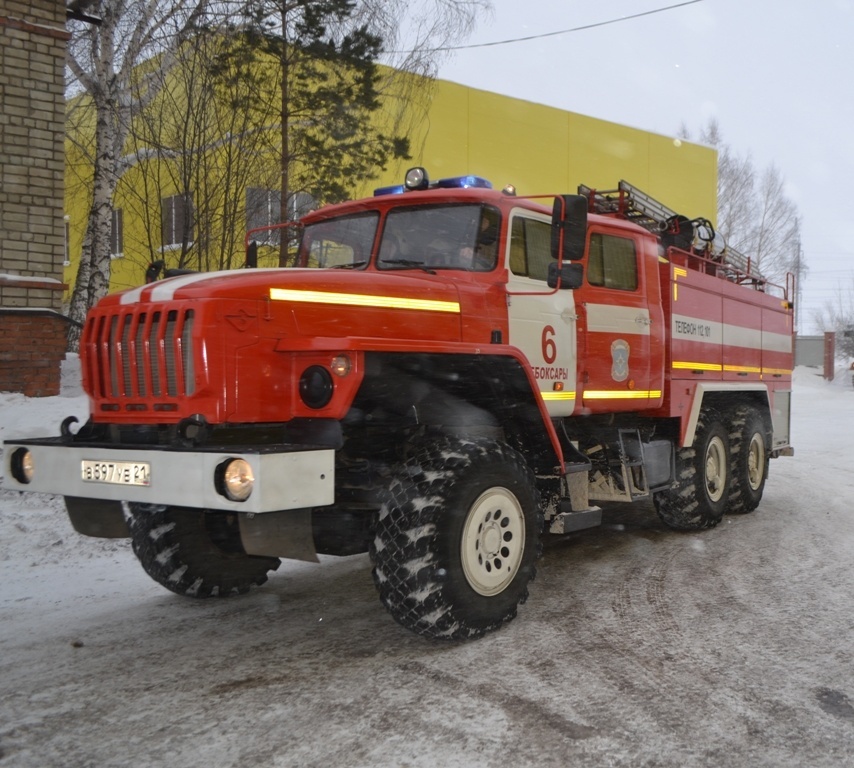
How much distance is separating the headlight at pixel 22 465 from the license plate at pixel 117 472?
0.44 m

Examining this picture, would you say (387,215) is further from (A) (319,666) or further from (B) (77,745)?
(B) (77,745)

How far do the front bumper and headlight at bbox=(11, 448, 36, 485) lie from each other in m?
0.43

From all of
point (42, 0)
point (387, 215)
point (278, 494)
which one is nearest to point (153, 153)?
point (42, 0)

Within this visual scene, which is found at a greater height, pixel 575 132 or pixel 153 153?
pixel 575 132

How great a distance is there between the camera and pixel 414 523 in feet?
13.4

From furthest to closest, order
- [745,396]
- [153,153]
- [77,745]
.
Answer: [153,153] < [745,396] < [77,745]

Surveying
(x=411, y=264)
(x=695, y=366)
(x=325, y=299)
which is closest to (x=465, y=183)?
(x=411, y=264)

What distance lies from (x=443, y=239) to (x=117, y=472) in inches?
91.8

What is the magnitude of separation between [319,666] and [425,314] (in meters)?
1.81

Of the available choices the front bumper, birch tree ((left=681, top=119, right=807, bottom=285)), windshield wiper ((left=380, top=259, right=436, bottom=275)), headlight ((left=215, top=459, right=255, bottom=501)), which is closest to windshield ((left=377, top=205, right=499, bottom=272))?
windshield wiper ((left=380, top=259, right=436, bottom=275))

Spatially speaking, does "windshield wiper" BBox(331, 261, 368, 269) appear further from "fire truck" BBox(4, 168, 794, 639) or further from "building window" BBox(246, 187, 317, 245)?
"building window" BBox(246, 187, 317, 245)

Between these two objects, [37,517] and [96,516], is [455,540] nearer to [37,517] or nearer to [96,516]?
[96,516]

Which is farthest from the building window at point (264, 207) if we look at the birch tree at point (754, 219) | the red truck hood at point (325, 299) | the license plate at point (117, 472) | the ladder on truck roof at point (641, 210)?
the birch tree at point (754, 219)

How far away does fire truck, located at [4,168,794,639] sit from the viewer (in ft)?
12.8
